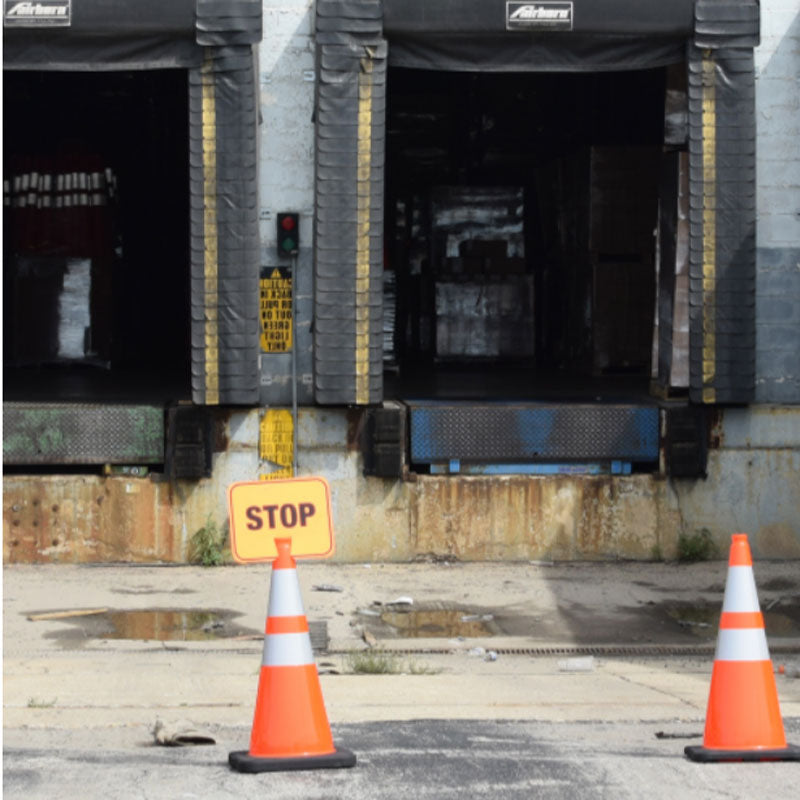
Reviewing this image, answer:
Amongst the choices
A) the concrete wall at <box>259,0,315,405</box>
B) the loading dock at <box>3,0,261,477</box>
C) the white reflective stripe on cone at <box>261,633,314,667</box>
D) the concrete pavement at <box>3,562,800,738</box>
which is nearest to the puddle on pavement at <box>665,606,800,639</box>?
the concrete pavement at <box>3,562,800,738</box>

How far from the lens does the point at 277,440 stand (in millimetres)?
13641

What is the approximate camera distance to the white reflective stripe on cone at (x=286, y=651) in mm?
6734

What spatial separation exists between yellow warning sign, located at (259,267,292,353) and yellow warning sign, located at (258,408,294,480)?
641 millimetres

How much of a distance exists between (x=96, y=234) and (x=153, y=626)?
9.51 metres

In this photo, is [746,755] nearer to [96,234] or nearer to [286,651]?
[286,651]

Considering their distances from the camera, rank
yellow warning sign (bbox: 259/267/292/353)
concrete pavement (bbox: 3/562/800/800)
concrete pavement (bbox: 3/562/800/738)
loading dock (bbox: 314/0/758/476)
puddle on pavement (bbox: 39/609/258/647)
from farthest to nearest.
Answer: yellow warning sign (bbox: 259/267/292/353) → loading dock (bbox: 314/0/758/476) → puddle on pavement (bbox: 39/609/258/647) → concrete pavement (bbox: 3/562/800/738) → concrete pavement (bbox: 3/562/800/800)

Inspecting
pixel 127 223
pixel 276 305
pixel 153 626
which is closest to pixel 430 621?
pixel 153 626

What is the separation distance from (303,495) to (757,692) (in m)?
2.04

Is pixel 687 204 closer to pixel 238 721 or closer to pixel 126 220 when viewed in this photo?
pixel 238 721

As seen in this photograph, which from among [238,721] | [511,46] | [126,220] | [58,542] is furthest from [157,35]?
[126,220]

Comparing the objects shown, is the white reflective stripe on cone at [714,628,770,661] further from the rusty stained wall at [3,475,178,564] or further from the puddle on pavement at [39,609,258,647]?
the rusty stained wall at [3,475,178,564]

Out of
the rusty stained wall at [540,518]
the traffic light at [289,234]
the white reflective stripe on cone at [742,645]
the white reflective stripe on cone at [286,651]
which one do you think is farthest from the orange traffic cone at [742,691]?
the traffic light at [289,234]

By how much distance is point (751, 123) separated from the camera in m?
13.5

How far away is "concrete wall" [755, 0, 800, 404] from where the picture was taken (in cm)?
1371
